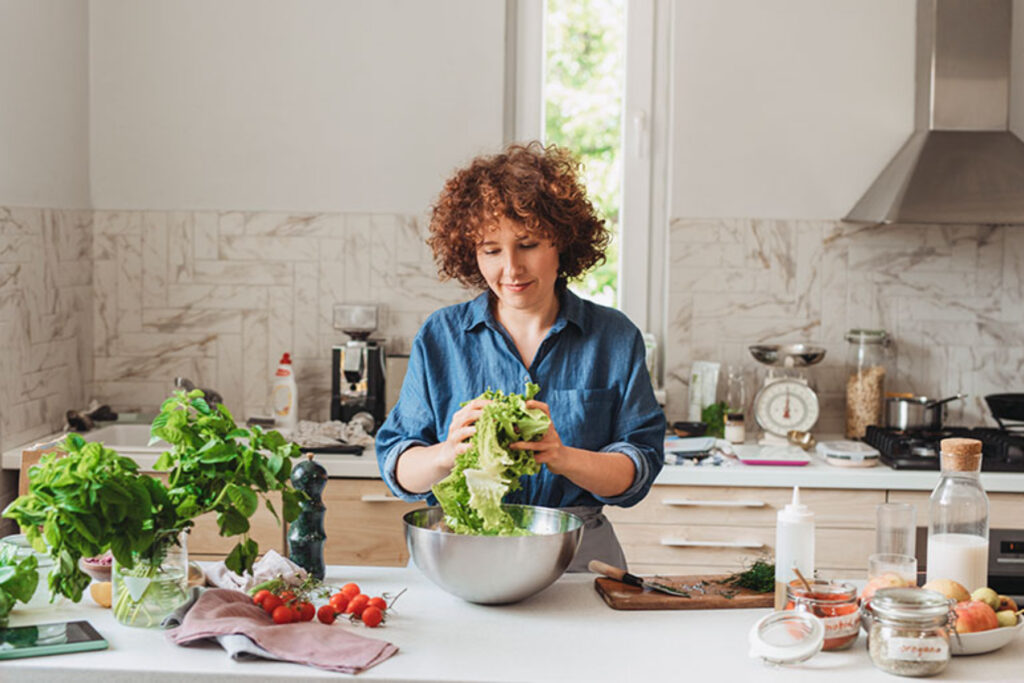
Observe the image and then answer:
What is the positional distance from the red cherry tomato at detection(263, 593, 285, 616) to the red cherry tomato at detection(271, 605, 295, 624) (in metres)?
0.02

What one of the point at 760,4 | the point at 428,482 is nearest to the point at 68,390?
the point at 428,482

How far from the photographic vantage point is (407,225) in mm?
4203

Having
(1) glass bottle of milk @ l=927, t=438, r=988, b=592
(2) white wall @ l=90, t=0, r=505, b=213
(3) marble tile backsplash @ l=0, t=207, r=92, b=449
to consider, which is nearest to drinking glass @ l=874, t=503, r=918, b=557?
Result: (1) glass bottle of milk @ l=927, t=438, r=988, b=592

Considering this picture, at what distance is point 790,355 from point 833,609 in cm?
221

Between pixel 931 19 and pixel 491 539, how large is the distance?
3000mm

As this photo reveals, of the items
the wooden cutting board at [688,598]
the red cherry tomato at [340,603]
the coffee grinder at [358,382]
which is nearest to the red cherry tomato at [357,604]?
the red cherry tomato at [340,603]

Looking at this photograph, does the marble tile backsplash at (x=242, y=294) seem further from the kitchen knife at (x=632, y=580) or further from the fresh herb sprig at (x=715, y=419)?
the kitchen knife at (x=632, y=580)

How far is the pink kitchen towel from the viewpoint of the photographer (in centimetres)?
177

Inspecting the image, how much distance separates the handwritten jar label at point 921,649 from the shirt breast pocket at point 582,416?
89 centimetres

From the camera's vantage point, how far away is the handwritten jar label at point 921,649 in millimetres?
1729

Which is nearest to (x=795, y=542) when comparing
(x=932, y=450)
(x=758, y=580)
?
(x=758, y=580)

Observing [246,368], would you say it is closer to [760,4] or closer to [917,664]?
[760,4]

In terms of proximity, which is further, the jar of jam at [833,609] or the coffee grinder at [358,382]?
the coffee grinder at [358,382]

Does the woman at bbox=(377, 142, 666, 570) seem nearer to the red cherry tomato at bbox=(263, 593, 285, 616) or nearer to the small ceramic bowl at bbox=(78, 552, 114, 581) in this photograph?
the red cherry tomato at bbox=(263, 593, 285, 616)
